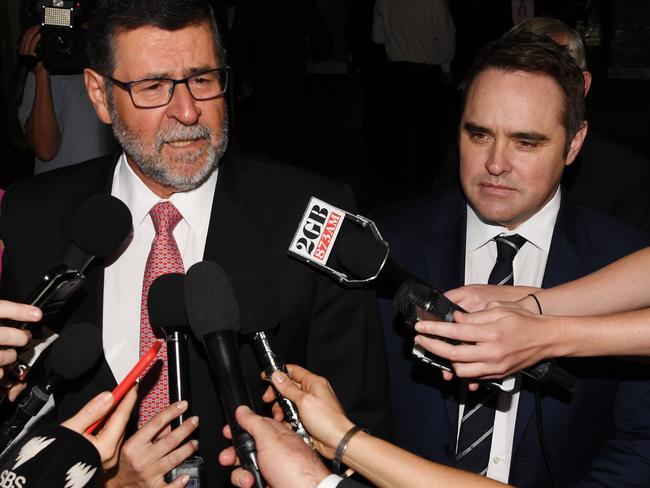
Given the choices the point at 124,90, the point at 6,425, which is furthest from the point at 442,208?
the point at 6,425

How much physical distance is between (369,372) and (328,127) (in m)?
9.27

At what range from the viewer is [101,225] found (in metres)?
1.94

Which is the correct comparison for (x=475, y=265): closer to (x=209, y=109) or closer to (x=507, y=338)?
(x=507, y=338)

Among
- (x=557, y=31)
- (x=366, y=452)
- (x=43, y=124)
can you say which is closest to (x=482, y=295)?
(x=366, y=452)

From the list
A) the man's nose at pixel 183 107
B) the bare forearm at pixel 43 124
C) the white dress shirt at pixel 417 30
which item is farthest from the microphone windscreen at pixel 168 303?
the white dress shirt at pixel 417 30

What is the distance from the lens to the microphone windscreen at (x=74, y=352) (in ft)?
5.56

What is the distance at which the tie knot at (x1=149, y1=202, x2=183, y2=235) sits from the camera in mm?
2193

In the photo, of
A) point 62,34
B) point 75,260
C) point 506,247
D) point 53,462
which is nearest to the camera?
point 53,462

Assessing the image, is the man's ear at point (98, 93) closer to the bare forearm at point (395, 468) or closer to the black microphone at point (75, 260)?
the black microphone at point (75, 260)

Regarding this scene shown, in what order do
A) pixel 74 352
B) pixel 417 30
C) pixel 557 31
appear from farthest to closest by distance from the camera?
pixel 417 30 < pixel 557 31 < pixel 74 352

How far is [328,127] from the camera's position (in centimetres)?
1128

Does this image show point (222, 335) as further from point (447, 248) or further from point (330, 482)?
point (447, 248)

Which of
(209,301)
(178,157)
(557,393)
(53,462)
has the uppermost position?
(178,157)

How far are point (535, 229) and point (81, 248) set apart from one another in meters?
1.22
